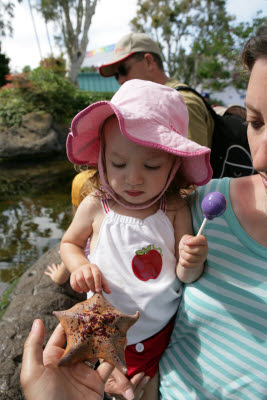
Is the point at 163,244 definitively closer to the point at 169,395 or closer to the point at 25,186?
the point at 169,395

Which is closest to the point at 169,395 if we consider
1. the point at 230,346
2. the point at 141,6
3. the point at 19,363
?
the point at 230,346

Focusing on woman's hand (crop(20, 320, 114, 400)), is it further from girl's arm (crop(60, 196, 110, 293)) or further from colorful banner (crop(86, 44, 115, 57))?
colorful banner (crop(86, 44, 115, 57))

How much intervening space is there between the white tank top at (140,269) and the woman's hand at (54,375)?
0.30m

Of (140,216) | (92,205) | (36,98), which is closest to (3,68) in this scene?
(36,98)

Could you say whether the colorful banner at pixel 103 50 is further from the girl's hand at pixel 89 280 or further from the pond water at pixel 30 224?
the girl's hand at pixel 89 280

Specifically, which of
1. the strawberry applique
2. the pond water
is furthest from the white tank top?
the pond water

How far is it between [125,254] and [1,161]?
Answer: 31.4 ft

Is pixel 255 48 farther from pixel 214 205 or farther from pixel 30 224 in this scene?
pixel 30 224

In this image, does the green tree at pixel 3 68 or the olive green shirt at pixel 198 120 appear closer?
the olive green shirt at pixel 198 120

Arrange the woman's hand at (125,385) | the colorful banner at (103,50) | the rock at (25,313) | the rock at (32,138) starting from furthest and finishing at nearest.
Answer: the colorful banner at (103,50) < the rock at (32,138) < the rock at (25,313) < the woman's hand at (125,385)

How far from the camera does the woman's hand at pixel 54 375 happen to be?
953 mm

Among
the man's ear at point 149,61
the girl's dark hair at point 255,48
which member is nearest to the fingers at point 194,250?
the girl's dark hair at point 255,48

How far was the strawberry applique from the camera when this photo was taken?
1391 millimetres

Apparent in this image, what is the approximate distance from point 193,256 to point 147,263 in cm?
28
